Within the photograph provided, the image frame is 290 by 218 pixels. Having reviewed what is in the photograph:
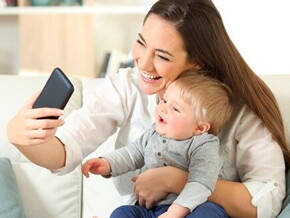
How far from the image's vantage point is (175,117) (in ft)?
4.65

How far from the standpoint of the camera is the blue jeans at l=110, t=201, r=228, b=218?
4.44 feet

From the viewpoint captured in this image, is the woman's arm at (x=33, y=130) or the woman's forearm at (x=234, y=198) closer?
the woman's arm at (x=33, y=130)

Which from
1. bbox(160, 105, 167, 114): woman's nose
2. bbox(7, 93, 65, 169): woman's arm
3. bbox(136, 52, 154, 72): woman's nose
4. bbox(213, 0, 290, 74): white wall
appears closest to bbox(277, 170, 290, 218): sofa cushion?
bbox(160, 105, 167, 114): woman's nose

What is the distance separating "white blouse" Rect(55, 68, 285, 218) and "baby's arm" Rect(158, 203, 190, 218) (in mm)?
243

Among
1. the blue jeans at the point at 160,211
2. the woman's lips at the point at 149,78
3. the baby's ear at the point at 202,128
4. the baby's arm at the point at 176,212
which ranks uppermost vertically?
the woman's lips at the point at 149,78

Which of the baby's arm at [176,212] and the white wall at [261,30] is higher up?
the baby's arm at [176,212]

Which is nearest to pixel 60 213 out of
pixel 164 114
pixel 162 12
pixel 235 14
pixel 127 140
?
pixel 127 140

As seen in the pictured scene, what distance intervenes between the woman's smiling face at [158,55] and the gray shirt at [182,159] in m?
0.13

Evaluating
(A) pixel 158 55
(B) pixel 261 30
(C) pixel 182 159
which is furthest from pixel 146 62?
(B) pixel 261 30

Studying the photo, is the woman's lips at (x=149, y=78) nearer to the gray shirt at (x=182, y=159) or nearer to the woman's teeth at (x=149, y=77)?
the woman's teeth at (x=149, y=77)

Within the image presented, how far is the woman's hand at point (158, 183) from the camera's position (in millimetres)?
1438

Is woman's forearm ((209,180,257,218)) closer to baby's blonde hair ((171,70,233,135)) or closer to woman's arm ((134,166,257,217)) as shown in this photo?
woman's arm ((134,166,257,217))

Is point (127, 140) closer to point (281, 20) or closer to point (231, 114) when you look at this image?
point (231, 114)

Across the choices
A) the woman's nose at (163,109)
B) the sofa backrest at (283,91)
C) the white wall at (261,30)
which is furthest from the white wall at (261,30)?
the woman's nose at (163,109)
